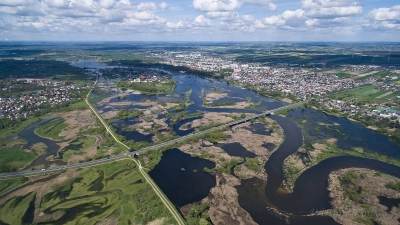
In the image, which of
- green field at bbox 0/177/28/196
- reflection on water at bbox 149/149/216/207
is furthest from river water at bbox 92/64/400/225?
green field at bbox 0/177/28/196

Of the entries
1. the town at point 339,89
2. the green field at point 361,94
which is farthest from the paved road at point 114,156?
the green field at point 361,94

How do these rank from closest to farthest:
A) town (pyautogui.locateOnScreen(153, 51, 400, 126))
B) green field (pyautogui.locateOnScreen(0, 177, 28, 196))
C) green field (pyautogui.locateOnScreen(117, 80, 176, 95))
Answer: green field (pyautogui.locateOnScreen(0, 177, 28, 196)), town (pyautogui.locateOnScreen(153, 51, 400, 126)), green field (pyautogui.locateOnScreen(117, 80, 176, 95))

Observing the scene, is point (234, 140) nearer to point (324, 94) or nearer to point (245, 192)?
point (245, 192)

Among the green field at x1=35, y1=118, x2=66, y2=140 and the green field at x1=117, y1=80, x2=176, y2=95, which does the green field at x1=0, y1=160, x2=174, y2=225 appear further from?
the green field at x1=117, y1=80, x2=176, y2=95

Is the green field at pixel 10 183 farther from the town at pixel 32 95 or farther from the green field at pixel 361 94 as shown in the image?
the green field at pixel 361 94

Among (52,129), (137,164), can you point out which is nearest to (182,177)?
(137,164)

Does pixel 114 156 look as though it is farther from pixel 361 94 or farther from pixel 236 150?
pixel 361 94

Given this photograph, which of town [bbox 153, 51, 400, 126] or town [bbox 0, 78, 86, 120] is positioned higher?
town [bbox 153, 51, 400, 126]

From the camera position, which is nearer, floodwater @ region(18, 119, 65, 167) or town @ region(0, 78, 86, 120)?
floodwater @ region(18, 119, 65, 167)
